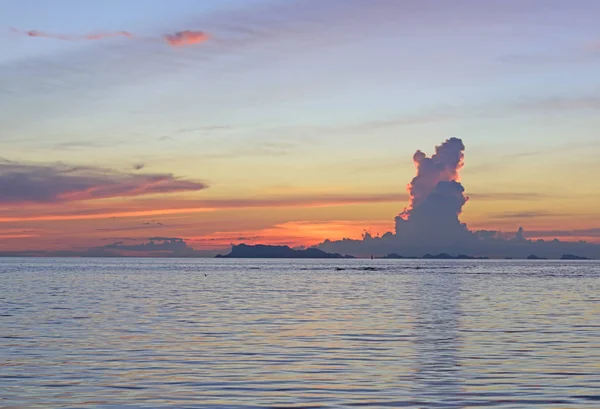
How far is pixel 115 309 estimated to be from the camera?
210ft

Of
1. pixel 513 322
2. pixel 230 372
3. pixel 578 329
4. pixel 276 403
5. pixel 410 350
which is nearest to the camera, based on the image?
pixel 276 403

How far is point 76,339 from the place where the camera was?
4178 centimetres

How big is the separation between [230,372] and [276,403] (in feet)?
20.9

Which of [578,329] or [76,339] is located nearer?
[76,339]

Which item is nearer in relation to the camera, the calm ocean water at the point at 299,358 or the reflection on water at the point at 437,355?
the calm ocean water at the point at 299,358

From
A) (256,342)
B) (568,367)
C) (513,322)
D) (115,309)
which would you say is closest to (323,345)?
(256,342)

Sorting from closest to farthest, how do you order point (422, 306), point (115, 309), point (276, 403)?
1. point (276, 403)
2. point (115, 309)
3. point (422, 306)

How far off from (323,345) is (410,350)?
13.8 ft

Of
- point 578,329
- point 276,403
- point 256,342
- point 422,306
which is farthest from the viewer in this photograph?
point 422,306

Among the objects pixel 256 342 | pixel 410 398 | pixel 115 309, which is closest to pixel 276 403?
pixel 410 398

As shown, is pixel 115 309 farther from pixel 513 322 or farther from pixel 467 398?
pixel 467 398

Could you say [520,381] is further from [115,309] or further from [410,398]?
[115,309]

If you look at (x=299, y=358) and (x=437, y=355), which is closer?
(x=299, y=358)

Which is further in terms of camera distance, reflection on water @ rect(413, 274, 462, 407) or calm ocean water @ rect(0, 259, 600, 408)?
reflection on water @ rect(413, 274, 462, 407)
